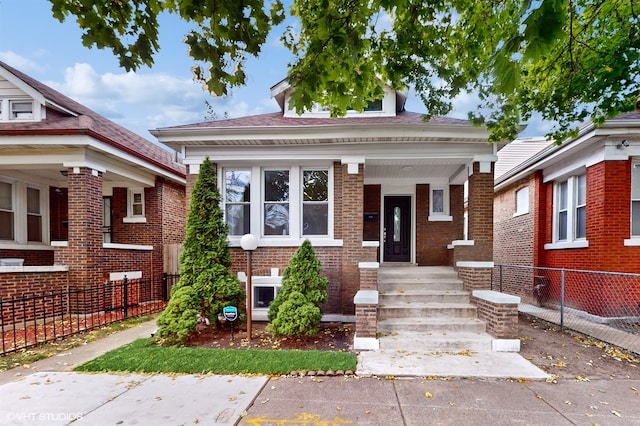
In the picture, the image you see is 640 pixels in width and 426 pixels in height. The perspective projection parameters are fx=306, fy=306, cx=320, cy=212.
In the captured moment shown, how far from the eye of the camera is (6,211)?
875cm

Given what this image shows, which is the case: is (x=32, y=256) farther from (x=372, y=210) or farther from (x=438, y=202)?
(x=438, y=202)

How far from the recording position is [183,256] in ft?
19.8

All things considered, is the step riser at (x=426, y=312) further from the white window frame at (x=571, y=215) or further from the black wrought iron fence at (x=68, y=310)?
the black wrought iron fence at (x=68, y=310)

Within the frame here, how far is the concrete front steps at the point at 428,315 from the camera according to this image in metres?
5.10

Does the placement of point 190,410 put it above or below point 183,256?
below

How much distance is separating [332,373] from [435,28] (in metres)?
5.35

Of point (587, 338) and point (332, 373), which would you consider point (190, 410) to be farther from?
point (587, 338)

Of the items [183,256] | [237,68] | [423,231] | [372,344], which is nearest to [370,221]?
[423,231]

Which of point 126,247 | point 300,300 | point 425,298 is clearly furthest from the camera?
point 126,247

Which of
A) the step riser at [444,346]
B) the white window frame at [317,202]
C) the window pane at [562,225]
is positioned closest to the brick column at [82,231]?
the white window frame at [317,202]

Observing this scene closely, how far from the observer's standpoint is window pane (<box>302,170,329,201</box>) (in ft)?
23.5

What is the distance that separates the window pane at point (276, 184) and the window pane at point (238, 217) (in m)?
0.61

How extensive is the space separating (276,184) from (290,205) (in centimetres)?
64

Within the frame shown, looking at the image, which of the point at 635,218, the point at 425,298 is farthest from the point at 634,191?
the point at 425,298
